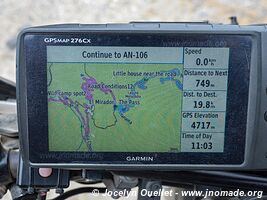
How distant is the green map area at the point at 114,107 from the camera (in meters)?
0.80

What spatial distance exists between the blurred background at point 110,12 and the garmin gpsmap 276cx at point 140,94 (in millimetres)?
2037

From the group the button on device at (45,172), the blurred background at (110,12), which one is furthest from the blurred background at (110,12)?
the button on device at (45,172)

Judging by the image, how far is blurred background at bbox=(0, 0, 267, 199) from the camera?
287 cm

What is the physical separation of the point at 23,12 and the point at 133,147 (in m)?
2.33

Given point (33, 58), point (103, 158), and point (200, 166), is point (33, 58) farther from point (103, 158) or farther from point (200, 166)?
point (200, 166)

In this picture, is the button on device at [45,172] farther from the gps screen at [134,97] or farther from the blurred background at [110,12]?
the blurred background at [110,12]

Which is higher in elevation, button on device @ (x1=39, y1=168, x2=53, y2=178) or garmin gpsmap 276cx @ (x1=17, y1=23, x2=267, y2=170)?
garmin gpsmap 276cx @ (x1=17, y1=23, x2=267, y2=170)

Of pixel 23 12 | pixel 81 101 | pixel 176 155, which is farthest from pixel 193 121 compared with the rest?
pixel 23 12

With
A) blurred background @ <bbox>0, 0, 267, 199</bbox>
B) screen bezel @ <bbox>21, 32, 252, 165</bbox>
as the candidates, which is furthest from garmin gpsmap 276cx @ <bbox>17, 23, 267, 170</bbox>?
blurred background @ <bbox>0, 0, 267, 199</bbox>

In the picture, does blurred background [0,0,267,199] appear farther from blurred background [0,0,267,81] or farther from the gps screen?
the gps screen

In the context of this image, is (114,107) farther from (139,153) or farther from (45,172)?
(45,172)

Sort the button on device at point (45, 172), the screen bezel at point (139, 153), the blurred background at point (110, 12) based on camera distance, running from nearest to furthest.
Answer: the screen bezel at point (139, 153), the button on device at point (45, 172), the blurred background at point (110, 12)

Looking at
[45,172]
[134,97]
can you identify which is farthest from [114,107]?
[45,172]

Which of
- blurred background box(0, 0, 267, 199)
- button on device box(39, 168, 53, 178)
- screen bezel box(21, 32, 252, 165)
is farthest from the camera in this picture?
blurred background box(0, 0, 267, 199)
